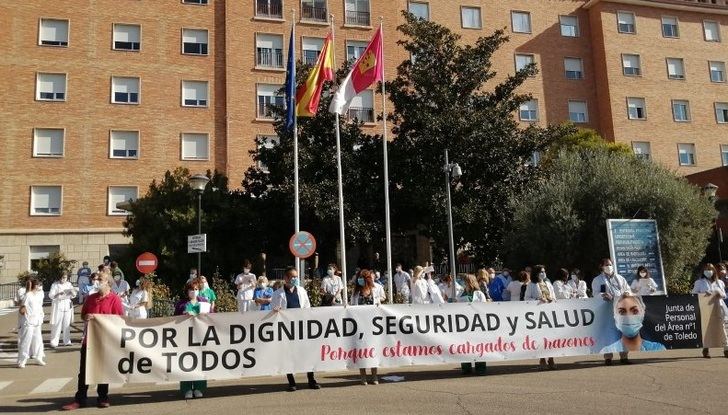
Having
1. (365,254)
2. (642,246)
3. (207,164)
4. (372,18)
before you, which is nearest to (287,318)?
(642,246)

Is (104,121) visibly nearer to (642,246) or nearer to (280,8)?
(280,8)

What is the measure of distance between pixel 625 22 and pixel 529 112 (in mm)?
10142

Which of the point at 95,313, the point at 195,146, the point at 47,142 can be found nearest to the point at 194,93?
the point at 195,146

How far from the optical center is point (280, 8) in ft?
122

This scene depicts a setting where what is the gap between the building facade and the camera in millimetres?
32625

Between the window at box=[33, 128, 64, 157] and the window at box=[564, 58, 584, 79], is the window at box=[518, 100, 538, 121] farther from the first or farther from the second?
the window at box=[33, 128, 64, 157]

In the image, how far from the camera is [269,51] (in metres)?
36.8

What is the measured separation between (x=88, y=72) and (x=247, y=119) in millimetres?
8879

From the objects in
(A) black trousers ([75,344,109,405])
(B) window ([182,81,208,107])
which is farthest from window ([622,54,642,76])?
(A) black trousers ([75,344,109,405])

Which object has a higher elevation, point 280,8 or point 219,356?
point 280,8

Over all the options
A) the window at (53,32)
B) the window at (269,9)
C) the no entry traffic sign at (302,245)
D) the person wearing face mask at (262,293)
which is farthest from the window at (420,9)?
the person wearing face mask at (262,293)

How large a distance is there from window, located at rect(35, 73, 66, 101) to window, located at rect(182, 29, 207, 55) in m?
6.76

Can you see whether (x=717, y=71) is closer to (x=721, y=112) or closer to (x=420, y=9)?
(x=721, y=112)

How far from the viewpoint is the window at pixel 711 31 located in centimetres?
4581
